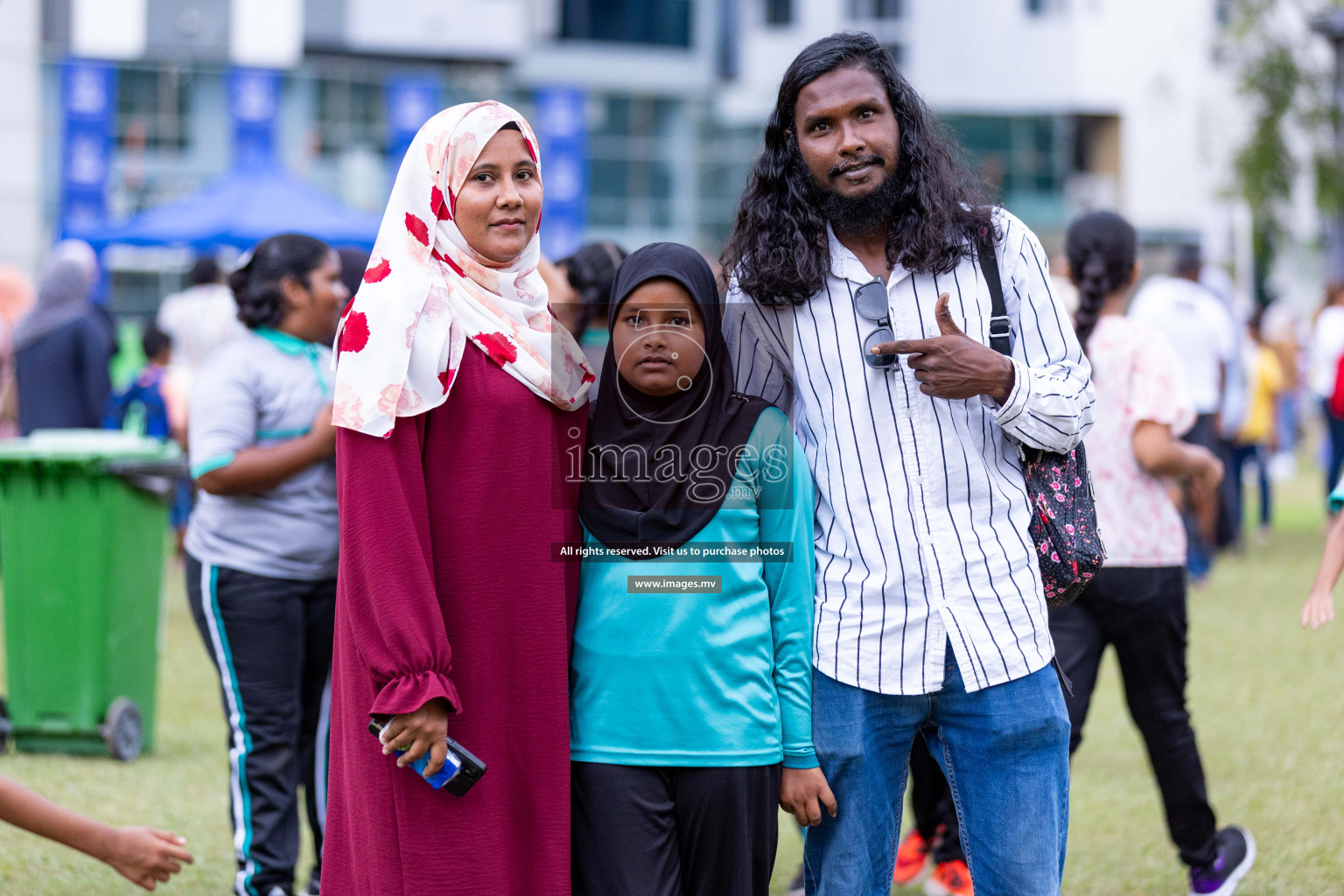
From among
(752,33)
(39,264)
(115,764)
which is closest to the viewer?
(115,764)

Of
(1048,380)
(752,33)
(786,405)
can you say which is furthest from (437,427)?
A: (752,33)

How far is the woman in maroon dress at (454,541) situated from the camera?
9.08 ft

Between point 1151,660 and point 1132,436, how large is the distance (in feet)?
2.15

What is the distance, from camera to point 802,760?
2854mm

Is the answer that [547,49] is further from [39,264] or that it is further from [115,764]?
[115,764]

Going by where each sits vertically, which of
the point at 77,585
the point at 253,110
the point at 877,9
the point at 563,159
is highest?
the point at 877,9

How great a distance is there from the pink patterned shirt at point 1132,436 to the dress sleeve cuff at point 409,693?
236 cm

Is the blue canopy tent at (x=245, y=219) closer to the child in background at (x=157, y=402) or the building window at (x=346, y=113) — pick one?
the child in background at (x=157, y=402)

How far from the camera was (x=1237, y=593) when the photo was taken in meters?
10.6

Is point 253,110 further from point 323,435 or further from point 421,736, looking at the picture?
point 421,736

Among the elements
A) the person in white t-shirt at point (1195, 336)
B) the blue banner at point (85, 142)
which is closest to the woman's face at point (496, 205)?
the person in white t-shirt at point (1195, 336)

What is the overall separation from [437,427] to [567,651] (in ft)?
1.63

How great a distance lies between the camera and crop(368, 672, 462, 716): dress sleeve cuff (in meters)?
2.70

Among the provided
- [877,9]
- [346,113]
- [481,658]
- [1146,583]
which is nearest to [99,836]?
[481,658]
